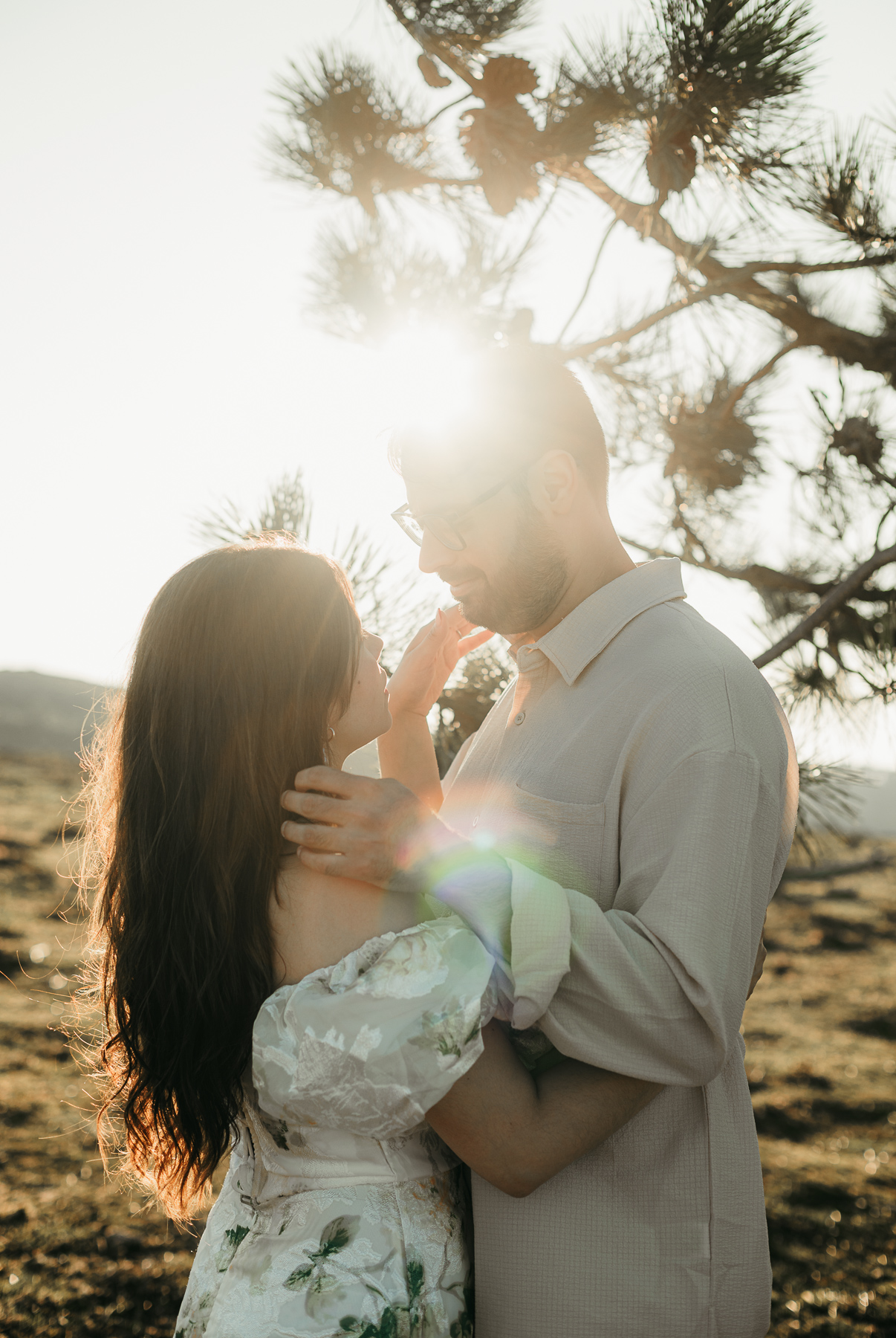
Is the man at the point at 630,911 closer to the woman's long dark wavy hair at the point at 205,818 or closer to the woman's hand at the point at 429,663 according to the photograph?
the woman's long dark wavy hair at the point at 205,818

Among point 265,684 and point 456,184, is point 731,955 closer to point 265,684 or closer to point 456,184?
point 265,684

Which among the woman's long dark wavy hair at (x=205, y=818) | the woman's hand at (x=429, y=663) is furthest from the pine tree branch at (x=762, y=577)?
the woman's long dark wavy hair at (x=205, y=818)

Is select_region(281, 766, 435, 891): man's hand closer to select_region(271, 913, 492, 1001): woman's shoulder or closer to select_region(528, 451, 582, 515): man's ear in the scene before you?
select_region(271, 913, 492, 1001): woman's shoulder

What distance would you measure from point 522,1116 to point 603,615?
0.68 meters

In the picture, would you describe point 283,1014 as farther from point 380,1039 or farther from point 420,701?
point 420,701

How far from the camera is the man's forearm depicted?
1591 millimetres

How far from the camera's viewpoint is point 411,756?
1596 millimetres

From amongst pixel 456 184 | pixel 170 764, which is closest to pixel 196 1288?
pixel 170 764

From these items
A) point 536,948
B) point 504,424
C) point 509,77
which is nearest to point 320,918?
point 536,948

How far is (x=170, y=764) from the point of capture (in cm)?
110

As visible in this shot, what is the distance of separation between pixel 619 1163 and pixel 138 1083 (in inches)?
23.7

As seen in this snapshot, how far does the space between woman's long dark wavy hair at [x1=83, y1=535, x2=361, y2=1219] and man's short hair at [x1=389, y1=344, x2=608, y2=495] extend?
0.38 metres

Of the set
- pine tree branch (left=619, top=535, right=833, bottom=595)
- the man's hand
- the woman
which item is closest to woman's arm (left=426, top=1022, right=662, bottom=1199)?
the woman

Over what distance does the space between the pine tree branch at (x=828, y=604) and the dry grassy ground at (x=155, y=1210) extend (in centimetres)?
45
